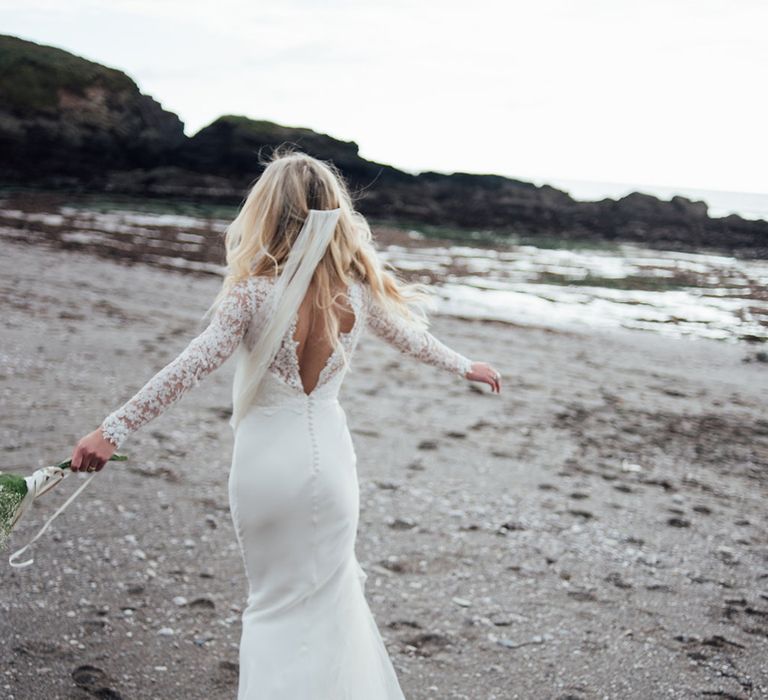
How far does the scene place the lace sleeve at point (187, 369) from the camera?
2.66 meters

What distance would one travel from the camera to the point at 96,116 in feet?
171

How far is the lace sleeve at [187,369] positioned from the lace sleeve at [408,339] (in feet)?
1.97

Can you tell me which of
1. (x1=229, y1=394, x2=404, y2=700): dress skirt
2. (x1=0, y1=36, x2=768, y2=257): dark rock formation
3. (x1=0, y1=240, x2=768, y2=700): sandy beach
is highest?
(x1=0, y1=36, x2=768, y2=257): dark rock formation

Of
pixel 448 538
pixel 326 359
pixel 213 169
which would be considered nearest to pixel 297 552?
pixel 326 359

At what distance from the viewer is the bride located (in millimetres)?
2809

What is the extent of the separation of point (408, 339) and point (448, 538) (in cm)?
251

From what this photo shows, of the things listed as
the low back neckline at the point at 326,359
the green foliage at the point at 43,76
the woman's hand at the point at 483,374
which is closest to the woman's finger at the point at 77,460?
the low back neckline at the point at 326,359

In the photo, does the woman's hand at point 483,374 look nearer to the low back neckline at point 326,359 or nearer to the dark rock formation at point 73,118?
the low back neckline at point 326,359

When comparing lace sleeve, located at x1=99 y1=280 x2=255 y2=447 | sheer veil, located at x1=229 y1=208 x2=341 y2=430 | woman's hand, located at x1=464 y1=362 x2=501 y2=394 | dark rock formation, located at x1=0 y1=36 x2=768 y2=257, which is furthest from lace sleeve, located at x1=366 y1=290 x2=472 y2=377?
dark rock formation, located at x1=0 y1=36 x2=768 y2=257

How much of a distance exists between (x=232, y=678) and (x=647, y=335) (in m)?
13.3

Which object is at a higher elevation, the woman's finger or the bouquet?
the woman's finger

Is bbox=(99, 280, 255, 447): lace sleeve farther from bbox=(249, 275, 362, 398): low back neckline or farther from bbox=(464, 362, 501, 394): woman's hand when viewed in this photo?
bbox=(464, 362, 501, 394): woman's hand

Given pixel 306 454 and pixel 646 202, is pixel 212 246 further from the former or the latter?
pixel 646 202

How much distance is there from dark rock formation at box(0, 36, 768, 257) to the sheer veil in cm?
3584
